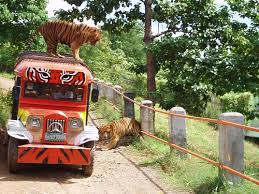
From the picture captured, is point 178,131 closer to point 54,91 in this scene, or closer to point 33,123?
point 54,91

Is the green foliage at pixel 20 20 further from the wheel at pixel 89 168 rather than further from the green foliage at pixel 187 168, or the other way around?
the wheel at pixel 89 168

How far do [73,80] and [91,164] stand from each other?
171cm

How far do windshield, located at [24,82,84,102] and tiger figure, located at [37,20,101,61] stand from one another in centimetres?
192

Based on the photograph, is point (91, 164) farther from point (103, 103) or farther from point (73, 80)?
point (103, 103)

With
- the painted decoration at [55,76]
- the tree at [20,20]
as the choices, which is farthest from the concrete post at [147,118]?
the tree at [20,20]

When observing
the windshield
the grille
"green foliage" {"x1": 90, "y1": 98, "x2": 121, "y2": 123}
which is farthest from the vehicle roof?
"green foliage" {"x1": 90, "y1": 98, "x2": 121, "y2": 123}

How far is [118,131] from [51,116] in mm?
3119

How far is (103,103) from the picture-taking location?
62.1 ft

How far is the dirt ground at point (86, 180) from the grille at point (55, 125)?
0.89m

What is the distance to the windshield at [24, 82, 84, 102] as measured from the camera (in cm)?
949

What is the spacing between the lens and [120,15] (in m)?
14.8

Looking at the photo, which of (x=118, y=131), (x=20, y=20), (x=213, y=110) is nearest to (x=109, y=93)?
(x=213, y=110)

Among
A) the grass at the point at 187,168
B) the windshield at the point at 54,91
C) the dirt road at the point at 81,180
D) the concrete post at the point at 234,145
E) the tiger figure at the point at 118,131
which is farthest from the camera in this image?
the tiger figure at the point at 118,131

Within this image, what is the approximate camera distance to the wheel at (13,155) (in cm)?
888
